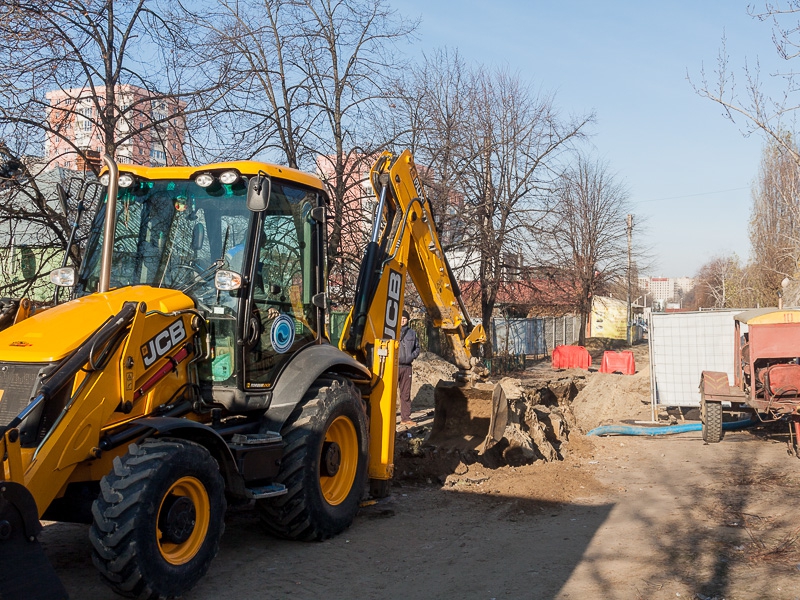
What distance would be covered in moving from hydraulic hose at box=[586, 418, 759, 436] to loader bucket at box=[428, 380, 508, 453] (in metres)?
3.91

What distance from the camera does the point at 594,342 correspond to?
44.5 m

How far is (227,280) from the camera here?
224 inches

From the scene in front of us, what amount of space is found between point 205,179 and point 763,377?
29.3 ft

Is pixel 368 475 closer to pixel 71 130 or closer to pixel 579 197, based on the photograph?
pixel 71 130

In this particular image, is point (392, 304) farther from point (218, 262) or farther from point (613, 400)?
point (613, 400)

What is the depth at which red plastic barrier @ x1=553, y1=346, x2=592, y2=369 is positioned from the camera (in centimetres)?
2853

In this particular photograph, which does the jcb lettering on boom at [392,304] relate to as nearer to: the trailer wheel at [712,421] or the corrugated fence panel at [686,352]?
the trailer wheel at [712,421]

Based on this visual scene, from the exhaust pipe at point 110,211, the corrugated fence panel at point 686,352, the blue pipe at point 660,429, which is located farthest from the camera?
the corrugated fence panel at point 686,352

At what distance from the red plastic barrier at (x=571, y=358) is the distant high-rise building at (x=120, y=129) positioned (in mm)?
19872

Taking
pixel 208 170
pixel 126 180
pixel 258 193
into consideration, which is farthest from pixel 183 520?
pixel 126 180

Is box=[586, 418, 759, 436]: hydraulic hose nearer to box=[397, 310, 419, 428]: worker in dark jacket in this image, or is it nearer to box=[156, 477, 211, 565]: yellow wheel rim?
box=[397, 310, 419, 428]: worker in dark jacket

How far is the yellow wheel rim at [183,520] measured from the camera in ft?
15.8

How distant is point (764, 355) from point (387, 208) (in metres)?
6.84

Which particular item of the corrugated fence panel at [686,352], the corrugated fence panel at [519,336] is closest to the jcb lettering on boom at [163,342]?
the corrugated fence panel at [686,352]
